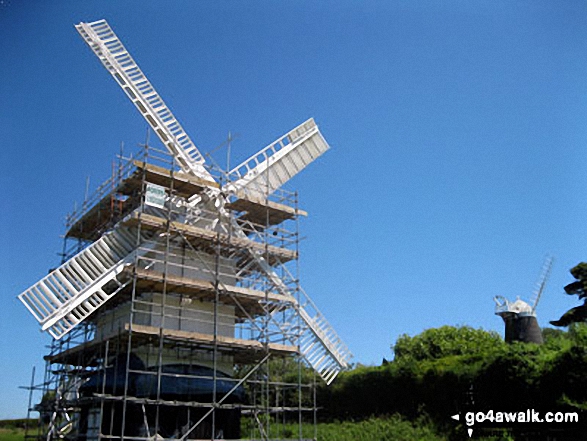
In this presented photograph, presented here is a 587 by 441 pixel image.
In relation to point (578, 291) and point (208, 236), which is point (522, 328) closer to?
point (578, 291)

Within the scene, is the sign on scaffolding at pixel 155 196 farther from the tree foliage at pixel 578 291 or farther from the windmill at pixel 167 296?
the tree foliage at pixel 578 291

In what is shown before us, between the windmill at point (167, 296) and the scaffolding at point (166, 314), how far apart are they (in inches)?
1.8

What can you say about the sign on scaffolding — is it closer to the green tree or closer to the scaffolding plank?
the scaffolding plank

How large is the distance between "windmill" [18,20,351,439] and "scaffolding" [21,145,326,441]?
0.04 meters

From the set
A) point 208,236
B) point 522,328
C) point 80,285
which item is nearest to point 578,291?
point 522,328

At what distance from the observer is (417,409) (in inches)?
922

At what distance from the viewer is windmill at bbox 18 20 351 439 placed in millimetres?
17203

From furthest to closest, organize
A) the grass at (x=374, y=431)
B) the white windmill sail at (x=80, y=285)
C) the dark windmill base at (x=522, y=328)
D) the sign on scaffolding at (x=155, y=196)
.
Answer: the dark windmill base at (x=522, y=328), the grass at (x=374, y=431), the sign on scaffolding at (x=155, y=196), the white windmill sail at (x=80, y=285)

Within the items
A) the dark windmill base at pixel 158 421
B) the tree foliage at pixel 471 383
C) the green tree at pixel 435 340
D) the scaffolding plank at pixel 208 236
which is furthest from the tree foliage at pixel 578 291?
the dark windmill base at pixel 158 421

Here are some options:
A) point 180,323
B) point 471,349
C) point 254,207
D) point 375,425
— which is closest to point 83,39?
point 254,207

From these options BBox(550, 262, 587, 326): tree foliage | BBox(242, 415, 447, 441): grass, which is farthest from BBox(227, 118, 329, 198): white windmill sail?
BBox(550, 262, 587, 326): tree foliage

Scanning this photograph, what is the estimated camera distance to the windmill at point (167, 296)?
17.2 m

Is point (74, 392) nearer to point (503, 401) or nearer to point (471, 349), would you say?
point (503, 401)

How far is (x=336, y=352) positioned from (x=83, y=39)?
14.5 meters
